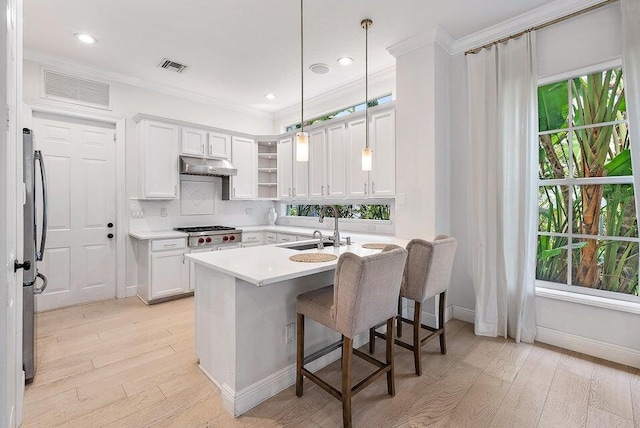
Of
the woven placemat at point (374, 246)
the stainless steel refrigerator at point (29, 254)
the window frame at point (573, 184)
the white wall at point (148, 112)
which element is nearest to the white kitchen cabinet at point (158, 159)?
the white wall at point (148, 112)

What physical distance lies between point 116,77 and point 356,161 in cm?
333

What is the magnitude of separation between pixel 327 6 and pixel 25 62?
11.4 ft

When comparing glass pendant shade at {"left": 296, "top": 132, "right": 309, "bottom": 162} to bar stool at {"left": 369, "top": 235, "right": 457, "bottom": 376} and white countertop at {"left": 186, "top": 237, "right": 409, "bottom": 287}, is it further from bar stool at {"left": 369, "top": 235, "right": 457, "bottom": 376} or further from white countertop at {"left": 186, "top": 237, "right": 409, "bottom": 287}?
bar stool at {"left": 369, "top": 235, "right": 457, "bottom": 376}

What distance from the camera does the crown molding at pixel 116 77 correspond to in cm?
351

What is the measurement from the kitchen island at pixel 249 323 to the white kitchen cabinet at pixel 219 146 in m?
2.71

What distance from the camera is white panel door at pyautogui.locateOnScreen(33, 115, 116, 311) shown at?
11.9 ft

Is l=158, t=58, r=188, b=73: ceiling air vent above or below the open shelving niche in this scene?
above

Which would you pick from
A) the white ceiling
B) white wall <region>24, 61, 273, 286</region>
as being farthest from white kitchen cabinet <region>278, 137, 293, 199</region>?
the white ceiling

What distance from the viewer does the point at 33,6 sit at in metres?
2.64

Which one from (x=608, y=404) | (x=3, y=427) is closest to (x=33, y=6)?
(x=3, y=427)

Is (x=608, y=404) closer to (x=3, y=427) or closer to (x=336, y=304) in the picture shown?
(x=336, y=304)

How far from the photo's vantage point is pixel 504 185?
2.81 meters

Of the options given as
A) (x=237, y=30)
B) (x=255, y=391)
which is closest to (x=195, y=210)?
(x=237, y=30)

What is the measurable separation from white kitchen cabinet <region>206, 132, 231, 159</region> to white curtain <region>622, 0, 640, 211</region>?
14.6ft
